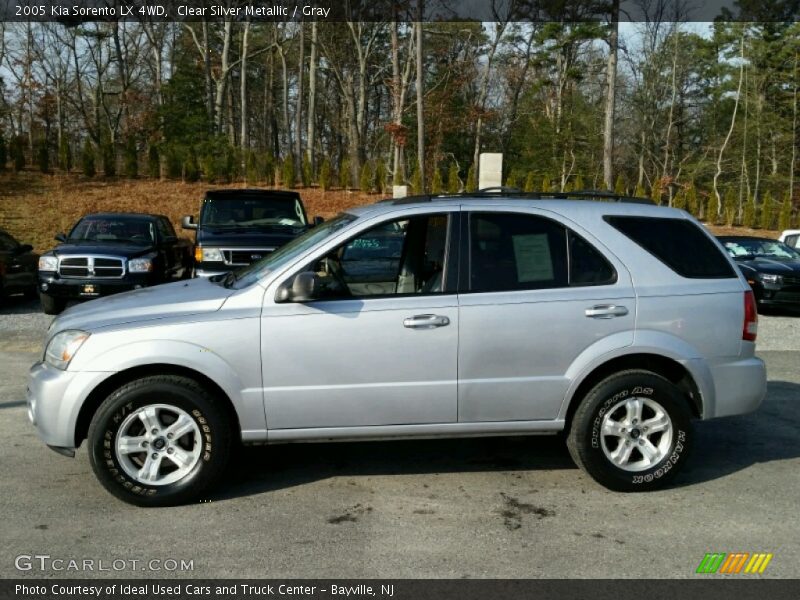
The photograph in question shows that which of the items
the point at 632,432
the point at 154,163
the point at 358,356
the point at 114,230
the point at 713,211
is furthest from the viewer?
the point at 713,211

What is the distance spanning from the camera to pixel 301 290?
4750 millimetres

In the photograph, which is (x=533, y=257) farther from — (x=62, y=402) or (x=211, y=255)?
(x=211, y=255)

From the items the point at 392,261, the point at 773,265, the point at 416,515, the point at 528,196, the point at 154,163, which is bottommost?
the point at 416,515

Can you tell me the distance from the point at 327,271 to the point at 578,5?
32.9 metres

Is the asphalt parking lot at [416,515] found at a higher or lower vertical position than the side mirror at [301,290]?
lower

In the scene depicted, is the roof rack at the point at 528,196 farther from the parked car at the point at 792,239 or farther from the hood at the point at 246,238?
the parked car at the point at 792,239

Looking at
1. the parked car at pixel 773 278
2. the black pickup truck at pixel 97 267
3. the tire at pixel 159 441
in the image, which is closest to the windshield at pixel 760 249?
the parked car at pixel 773 278

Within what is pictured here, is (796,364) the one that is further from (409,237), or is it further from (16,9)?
(16,9)

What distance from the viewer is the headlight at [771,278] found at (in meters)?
15.0

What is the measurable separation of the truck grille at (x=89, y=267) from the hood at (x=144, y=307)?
7.55 m

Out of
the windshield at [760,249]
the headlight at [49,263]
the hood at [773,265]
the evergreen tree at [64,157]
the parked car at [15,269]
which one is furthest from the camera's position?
the evergreen tree at [64,157]

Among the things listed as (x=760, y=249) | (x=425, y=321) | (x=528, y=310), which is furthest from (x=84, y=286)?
(x=760, y=249)
